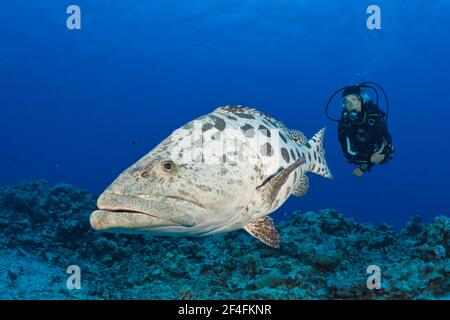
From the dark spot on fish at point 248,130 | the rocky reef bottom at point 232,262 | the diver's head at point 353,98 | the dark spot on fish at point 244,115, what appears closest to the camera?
the dark spot on fish at point 248,130

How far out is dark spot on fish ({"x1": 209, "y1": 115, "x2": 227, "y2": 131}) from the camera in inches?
172

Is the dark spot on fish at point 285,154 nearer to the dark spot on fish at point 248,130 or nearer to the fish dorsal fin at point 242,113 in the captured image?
the fish dorsal fin at point 242,113

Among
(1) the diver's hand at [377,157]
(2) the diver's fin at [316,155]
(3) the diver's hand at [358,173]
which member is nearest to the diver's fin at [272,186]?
(2) the diver's fin at [316,155]

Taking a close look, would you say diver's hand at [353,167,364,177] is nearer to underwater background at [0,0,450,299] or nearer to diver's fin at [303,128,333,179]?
underwater background at [0,0,450,299]

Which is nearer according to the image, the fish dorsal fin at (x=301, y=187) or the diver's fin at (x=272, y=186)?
the diver's fin at (x=272, y=186)

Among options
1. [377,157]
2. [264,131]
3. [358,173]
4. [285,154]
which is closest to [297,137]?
[285,154]

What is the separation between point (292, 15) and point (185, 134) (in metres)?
37.5

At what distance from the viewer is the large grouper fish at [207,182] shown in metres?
3.46


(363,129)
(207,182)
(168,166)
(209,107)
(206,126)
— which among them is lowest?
(207,182)

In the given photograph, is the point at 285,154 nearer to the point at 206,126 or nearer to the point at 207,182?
the point at 206,126

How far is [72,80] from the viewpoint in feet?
215

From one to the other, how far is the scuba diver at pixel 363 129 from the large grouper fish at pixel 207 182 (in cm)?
424

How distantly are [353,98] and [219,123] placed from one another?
5.24 meters

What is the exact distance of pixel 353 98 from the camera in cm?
851
